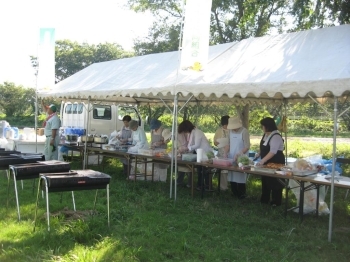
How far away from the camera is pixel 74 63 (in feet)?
121

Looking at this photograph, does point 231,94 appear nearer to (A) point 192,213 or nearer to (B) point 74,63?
(A) point 192,213

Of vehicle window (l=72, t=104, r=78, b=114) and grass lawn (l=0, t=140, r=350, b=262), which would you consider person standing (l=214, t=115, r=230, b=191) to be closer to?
grass lawn (l=0, t=140, r=350, b=262)

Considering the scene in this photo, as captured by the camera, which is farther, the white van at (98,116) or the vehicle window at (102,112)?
the vehicle window at (102,112)

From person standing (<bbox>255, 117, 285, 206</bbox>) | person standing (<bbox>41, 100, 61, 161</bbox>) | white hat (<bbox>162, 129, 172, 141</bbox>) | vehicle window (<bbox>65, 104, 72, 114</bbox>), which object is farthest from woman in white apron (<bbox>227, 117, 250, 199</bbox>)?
vehicle window (<bbox>65, 104, 72, 114</bbox>)

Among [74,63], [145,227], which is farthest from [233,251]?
[74,63]

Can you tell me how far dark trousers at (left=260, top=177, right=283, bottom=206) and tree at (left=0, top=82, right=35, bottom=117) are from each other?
36907 mm

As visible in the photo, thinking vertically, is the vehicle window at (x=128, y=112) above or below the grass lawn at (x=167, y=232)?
above

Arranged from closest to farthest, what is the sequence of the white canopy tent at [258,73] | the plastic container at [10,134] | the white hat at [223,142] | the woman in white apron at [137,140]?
the white canopy tent at [258,73], the white hat at [223,142], the woman in white apron at [137,140], the plastic container at [10,134]

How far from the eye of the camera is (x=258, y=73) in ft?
17.2

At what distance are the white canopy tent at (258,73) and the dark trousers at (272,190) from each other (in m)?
1.39

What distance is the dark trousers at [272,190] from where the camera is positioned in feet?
19.7

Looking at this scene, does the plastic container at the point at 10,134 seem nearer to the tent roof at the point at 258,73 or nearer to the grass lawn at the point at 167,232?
the tent roof at the point at 258,73

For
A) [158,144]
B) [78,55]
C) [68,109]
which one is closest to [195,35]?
[158,144]

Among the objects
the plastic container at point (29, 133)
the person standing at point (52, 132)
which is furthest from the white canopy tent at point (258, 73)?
the plastic container at point (29, 133)
